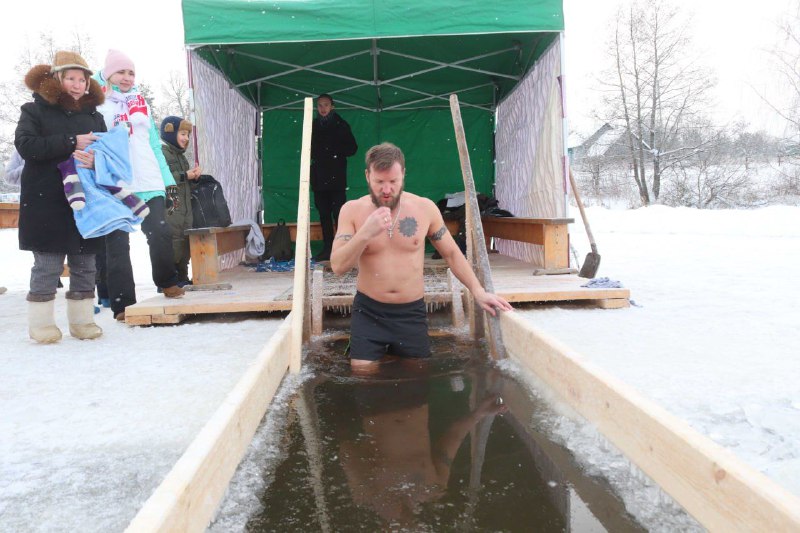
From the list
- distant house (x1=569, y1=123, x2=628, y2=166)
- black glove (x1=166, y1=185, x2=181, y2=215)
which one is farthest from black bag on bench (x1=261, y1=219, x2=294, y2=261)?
distant house (x1=569, y1=123, x2=628, y2=166)

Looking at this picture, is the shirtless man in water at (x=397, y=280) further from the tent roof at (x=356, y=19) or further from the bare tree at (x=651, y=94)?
the bare tree at (x=651, y=94)

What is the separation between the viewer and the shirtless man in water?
11.7ft

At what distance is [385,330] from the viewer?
365 centimetres

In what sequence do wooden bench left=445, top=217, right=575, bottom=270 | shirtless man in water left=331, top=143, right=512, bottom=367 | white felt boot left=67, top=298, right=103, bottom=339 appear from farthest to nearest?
wooden bench left=445, top=217, right=575, bottom=270, white felt boot left=67, top=298, right=103, bottom=339, shirtless man in water left=331, top=143, right=512, bottom=367

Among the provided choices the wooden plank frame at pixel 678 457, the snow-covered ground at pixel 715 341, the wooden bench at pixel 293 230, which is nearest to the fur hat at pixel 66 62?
the wooden plank frame at pixel 678 457

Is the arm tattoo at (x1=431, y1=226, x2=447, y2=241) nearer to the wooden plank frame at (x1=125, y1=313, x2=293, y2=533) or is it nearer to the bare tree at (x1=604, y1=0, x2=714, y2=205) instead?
the wooden plank frame at (x1=125, y1=313, x2=293, y2=533)

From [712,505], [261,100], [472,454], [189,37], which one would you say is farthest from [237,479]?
A: [261,100]

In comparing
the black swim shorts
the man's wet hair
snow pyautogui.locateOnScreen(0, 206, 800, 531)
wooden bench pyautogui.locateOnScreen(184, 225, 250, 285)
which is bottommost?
snow pyautogui.locateOnScreen(0, 206, 800, 531)

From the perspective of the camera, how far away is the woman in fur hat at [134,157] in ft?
14.8

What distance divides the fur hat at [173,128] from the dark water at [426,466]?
134 inches

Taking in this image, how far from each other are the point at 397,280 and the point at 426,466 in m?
1.57

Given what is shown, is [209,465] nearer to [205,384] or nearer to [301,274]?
[205,384]

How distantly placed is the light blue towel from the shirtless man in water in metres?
1.60

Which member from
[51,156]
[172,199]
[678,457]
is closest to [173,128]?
[172,199]
